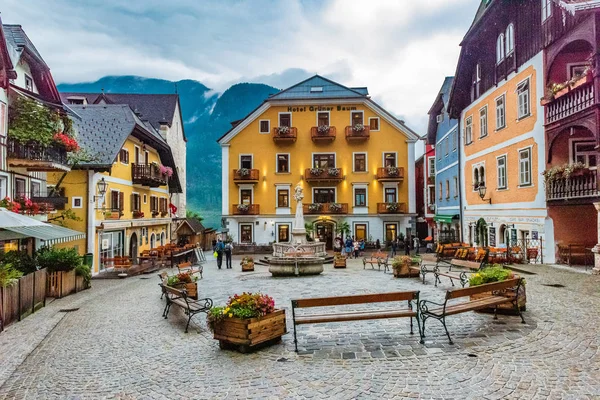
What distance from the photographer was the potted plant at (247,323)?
7371mm

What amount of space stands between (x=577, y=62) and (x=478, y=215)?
10.8 meters

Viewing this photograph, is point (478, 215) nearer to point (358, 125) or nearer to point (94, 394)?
point (358, 125)

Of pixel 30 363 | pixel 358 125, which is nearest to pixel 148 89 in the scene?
pixel 358 125

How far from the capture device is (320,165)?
36.6 meters

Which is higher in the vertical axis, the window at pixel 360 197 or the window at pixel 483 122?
the window at pixel 483 122

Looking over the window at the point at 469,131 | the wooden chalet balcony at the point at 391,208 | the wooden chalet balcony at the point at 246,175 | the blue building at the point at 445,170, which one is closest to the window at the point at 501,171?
the window at the point at 469,131

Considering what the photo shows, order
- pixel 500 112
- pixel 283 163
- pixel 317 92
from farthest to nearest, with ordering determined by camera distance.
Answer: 1. pixel 317 92
2. pixel 283 163
3. pixel 500 112

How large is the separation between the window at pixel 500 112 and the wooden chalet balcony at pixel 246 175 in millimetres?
19404

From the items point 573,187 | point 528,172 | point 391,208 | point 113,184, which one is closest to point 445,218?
point 391,208

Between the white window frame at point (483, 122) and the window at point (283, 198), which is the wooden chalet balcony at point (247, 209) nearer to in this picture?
the window at point (283, 198)

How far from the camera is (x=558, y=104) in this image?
1764 centimetres

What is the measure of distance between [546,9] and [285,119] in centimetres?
2203

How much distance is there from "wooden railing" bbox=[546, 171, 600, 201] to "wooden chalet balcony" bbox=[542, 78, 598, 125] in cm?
257

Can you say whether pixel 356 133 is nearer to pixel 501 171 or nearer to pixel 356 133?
pixel 356 133
